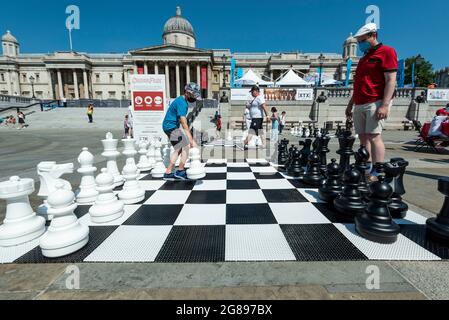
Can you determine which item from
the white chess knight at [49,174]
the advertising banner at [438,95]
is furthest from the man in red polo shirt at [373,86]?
the advertising banner at [438,95]

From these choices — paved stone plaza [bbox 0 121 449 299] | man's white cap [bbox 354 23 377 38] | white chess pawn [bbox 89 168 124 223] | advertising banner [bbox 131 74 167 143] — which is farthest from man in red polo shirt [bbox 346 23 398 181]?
advertising banner [bbox 131 74 167 143]

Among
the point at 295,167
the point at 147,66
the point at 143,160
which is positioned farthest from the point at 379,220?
the point at 147,66

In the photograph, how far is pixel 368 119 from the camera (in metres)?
2.26

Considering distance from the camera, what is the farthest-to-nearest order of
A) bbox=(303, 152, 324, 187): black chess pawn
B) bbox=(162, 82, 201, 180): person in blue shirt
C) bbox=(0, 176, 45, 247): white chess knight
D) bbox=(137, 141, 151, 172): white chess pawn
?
bbox=(137, 141, 151, 172): white chess pawn < bbox=(162, 82, 201, 180): person in blue shirt < bbox=(303, 152, 324, 187): black chess pawn < bbox=(0, 176, 45, 247): white chess knight

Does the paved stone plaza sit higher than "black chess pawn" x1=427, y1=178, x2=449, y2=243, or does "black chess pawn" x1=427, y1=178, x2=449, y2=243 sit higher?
"black chess pawn" x1=427, y1=178, x2=449, y2=243

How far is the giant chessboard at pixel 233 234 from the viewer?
49.9 inches

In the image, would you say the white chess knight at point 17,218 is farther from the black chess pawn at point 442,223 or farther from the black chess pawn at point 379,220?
the black chess pawn at point 442,223

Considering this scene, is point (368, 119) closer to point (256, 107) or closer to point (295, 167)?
point (295, 167)

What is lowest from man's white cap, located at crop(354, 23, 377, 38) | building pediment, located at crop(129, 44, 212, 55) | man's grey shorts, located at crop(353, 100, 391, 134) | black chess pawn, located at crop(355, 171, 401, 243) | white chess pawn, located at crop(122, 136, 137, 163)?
black chess pawn, located at crop(355, 171, 401, 243)

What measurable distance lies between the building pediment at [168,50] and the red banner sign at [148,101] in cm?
4044

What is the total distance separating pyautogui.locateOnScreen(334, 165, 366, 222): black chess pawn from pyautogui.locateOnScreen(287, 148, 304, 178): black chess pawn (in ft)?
3.76

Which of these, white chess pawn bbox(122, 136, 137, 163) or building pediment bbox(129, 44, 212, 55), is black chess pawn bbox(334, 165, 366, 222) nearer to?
white chess pawn bbox(122, 136, 137, 163)

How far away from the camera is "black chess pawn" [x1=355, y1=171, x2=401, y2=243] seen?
4.44 ft
